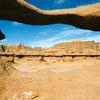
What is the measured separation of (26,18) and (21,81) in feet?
64.6

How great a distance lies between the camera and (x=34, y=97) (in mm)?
18906

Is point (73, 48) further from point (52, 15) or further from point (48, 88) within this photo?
point (52, 15)

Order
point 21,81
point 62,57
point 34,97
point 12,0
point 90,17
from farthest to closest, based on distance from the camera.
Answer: point 62,57 → point 21,81 → point 34,97 → point 90,17 → point 12,0

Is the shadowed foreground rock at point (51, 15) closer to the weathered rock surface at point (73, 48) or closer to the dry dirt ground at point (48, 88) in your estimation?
the dry dirt ground at point (48, 88)

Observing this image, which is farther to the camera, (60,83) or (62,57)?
(62,57)

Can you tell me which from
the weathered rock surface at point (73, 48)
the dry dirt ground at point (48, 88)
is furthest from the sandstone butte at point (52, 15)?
the weathered rock surface at point (73, 48)

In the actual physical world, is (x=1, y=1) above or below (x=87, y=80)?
above

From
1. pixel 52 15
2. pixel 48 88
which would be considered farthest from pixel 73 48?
pixel 52 15

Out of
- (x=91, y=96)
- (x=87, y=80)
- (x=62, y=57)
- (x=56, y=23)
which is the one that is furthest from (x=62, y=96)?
(x=62, y=57)

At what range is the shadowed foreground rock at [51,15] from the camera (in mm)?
2736

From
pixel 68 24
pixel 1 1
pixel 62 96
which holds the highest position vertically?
pixel 1 1

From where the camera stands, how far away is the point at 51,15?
2.92m

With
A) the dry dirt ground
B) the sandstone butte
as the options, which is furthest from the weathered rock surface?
the sandstone butte

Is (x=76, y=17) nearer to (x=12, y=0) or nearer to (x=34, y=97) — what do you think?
(x=12, y=0)
